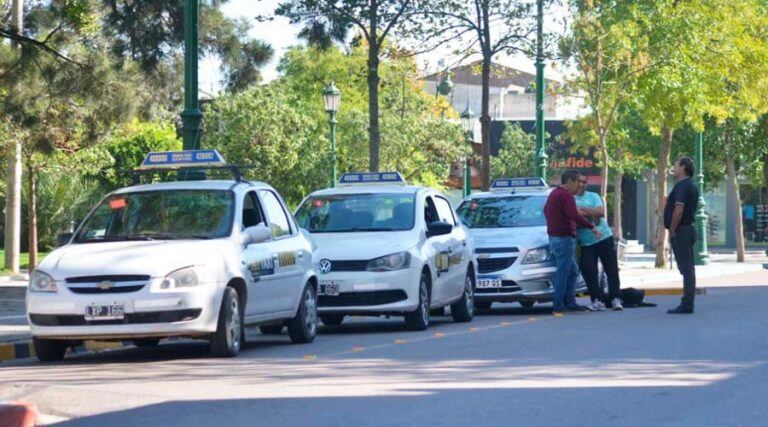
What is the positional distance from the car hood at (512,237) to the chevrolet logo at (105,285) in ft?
27.8

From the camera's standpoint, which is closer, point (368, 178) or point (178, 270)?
point (178, 270)

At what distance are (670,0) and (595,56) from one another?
7.37 feet

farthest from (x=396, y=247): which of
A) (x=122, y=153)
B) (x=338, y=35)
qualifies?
(x=122, y=153)

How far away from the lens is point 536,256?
790 inches

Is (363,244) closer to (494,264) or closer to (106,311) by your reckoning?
(494,264)

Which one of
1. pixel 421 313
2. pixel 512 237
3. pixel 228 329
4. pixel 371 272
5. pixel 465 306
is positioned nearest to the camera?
pixel 228 329

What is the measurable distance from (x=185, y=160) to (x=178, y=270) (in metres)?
2.33

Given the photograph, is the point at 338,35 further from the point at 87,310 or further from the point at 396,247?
the point at 87,310

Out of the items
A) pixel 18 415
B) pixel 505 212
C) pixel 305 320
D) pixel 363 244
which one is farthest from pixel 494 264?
pixel 18 415

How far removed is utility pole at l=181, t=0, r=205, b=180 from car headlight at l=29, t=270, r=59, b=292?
5.88m

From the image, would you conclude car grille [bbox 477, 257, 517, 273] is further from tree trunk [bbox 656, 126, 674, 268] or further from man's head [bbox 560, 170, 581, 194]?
tree trunk [bbox 656, 126, 674, 268]

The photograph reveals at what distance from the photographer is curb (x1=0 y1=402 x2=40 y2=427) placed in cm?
838

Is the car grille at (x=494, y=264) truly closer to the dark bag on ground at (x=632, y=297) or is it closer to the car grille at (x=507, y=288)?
the car grille at (x=507, y=288)

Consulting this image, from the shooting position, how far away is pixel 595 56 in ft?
107
